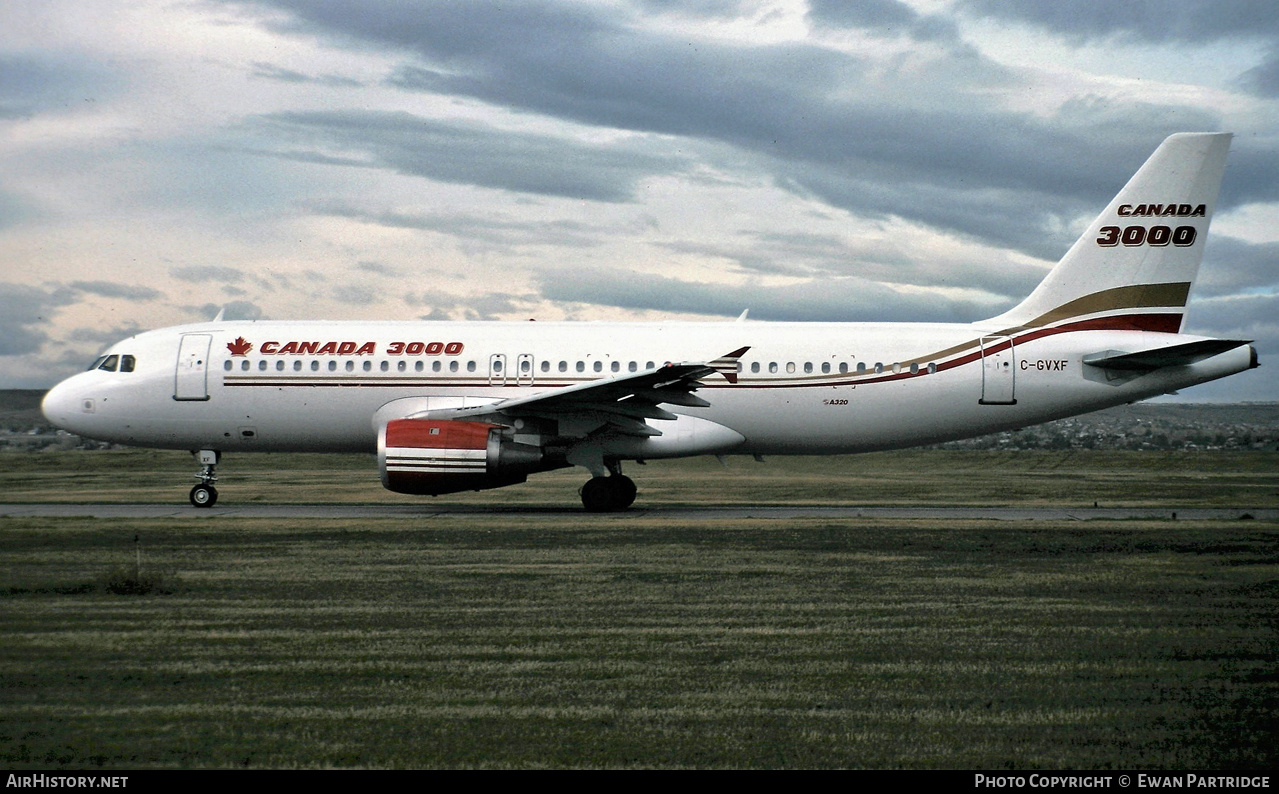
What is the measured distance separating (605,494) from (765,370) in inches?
157

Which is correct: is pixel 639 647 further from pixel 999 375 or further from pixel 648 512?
pixel 999 375

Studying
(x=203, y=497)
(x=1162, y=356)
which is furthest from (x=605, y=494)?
(x=1162, y=356)

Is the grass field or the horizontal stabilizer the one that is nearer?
the grass field

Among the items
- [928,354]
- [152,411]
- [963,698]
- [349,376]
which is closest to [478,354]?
[349,376]

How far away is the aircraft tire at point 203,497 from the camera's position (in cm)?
2300

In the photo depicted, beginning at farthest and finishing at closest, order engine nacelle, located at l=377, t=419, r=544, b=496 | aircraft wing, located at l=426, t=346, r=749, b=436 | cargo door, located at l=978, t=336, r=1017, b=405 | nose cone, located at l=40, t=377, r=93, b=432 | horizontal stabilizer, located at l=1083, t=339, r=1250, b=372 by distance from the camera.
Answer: nose cone, located at l=40, t=377, r=93, b=432 → cargo door, located at l=978, t=336, r=1017, b=405 → horizontal stabilizer, located at l=1083, t=339, r=1250, b=372 → engine nacelle, located at l=377, t=419, r=544, b=496 → aircraft wing, located at l=426, t=346, r=749, b=436

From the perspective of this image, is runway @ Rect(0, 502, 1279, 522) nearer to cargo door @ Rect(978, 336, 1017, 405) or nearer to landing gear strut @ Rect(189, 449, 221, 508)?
landing gear strut @ Rect(189, 449, 221, 508)

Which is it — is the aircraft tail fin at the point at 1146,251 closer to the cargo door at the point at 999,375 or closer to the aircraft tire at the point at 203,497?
the cargo door at the point at 999,375

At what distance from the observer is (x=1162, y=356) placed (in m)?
22.2

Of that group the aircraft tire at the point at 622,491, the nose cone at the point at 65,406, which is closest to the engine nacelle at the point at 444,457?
the aircraft tire at the point at 622,491

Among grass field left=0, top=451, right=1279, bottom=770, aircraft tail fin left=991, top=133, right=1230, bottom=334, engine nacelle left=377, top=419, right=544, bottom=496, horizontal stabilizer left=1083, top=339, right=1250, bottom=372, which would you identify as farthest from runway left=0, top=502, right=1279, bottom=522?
aircraft tail fin left=991, top=133, right=1230, bottom=334

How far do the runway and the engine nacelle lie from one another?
70 centimetres

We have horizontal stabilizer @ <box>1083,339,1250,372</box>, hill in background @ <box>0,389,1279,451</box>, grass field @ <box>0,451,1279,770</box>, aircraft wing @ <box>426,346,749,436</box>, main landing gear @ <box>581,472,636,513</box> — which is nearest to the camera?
grass field @ <box>0,451,1279,770</box>

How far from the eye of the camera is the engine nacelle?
20812 millimetres
